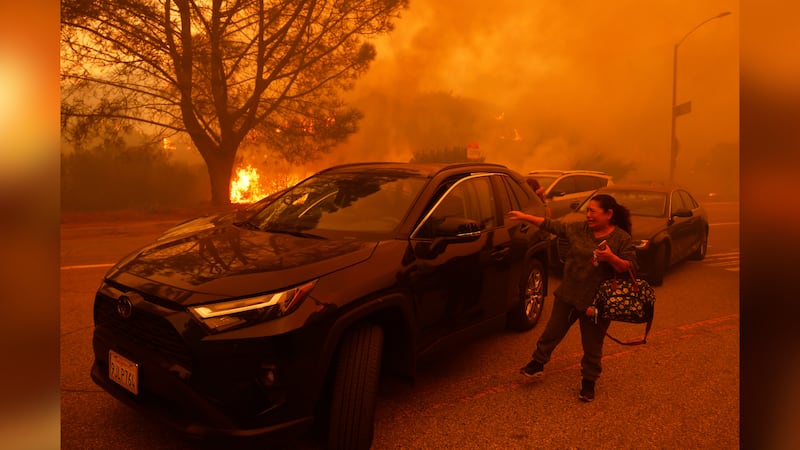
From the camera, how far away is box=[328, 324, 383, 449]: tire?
8.57 feet

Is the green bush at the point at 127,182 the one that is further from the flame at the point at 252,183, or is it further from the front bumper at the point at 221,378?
the front bumper at the point at 221,378


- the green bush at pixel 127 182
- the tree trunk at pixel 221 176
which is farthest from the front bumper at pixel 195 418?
the green bush at pixel 127 182

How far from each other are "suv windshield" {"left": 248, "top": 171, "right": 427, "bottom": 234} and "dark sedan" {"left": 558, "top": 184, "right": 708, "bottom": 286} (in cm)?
414

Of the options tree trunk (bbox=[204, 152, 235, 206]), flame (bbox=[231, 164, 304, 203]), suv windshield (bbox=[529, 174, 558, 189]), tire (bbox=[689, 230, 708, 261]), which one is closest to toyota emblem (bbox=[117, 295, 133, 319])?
tire (bbox=[689, 230, 708, 261])

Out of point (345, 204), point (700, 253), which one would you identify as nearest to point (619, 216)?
point (345, 204)

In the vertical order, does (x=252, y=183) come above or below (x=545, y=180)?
above

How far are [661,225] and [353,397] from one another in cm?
611

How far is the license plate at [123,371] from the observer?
100 inches

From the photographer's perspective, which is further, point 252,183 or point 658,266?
point 252,183

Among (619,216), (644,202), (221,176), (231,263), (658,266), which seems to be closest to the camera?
(231,263)

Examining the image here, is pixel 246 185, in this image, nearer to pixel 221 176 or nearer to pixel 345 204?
pixel 221 176

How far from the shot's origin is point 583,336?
3.70m

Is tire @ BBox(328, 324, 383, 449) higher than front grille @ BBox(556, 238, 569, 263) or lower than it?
lower

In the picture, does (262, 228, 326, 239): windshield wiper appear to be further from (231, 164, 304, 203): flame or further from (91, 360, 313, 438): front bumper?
(231, 164, 304, 203): flame
